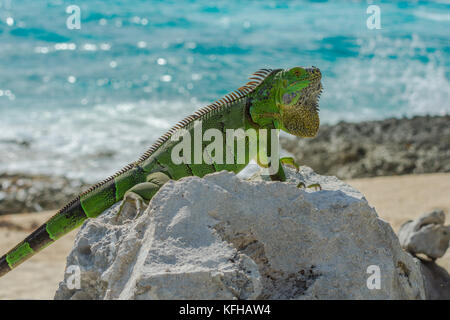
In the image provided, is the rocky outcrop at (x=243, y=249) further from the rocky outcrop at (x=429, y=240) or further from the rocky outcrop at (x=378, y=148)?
the rocky outcrop at (x=378, y=148)

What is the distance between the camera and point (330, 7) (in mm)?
36500

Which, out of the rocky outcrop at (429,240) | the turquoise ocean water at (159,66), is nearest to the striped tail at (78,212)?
the rocky outcrop at (429,240)

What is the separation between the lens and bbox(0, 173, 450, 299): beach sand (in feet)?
21.1

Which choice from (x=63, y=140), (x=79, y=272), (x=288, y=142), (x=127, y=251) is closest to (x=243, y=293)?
(x=127, y=251)

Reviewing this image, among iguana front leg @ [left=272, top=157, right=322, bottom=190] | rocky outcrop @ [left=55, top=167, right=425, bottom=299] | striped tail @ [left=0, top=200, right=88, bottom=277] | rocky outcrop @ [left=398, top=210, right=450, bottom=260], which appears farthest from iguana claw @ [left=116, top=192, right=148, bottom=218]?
rocky outcrop @ [left=398, top=210, right=450, bottom=260]

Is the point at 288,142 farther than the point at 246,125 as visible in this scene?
Yes

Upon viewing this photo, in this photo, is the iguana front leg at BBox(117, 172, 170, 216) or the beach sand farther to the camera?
the beach sand

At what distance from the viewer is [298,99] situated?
382cm

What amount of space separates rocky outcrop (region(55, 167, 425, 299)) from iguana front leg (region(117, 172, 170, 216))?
301mm

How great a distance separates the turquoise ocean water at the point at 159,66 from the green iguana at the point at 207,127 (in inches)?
303

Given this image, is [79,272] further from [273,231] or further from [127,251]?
[273,231]

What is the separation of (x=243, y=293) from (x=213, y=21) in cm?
2929

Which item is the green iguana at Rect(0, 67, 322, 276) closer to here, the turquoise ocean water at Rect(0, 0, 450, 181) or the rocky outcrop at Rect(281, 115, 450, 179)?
the rocky outcrop at Rect(281, 115, 450, 179)

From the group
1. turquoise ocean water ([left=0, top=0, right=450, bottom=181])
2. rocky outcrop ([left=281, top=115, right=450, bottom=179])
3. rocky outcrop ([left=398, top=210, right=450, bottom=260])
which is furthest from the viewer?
turquoise ocean water ([left=0, top=0, right=450, bottom=181])
